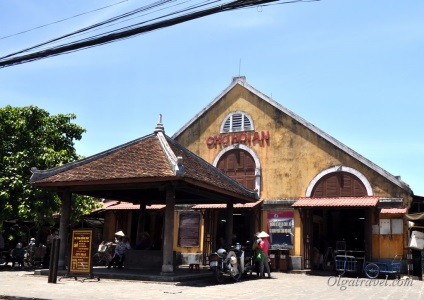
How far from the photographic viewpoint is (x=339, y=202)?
19.9 m

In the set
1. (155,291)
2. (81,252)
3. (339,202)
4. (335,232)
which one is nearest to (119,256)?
(81,252)

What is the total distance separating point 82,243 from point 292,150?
1219 cm

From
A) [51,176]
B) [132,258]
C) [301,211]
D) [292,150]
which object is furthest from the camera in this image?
[292,150]

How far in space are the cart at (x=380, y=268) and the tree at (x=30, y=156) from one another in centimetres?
1216

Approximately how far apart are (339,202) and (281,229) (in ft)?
10.6

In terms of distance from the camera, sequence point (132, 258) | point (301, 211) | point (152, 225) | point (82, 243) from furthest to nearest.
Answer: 1. point (152, 225)
2. point (301, 211)
3. point (132, 258)
4. point (82, 243)

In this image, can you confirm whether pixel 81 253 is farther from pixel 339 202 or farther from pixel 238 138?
pixel 238 138

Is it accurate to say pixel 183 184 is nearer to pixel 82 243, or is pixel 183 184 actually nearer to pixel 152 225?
pixel 82 243

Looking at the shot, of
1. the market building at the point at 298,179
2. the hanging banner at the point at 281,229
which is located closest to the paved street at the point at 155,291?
the market building at the point at 298,179

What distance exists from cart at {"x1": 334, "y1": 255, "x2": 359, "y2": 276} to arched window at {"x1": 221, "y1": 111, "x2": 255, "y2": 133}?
7.85 m

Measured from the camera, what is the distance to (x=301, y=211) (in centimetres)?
2100

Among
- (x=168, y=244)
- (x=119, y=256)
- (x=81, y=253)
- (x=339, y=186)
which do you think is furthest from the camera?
(x=339, y=186)

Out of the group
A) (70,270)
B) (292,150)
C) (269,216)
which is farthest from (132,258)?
(292,150)

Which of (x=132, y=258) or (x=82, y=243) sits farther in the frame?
(x=132, y=258)
